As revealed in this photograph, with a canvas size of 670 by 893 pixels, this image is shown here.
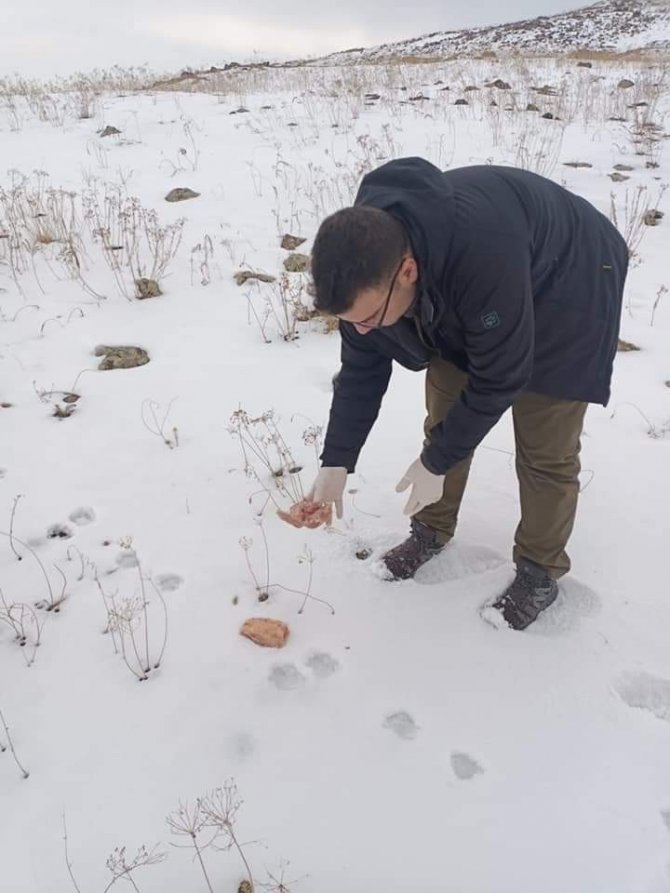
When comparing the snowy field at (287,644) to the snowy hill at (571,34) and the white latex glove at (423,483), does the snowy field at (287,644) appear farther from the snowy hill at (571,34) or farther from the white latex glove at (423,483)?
the snowy hill at (571,34)

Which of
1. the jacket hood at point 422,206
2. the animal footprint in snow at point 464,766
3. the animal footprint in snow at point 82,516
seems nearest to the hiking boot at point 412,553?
the animal footprint in snow at point 464,766

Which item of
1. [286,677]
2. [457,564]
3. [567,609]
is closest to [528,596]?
[567,609]

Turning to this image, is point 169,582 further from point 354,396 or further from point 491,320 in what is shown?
point 491,320

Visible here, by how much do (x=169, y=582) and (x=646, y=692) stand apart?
1.62 metres

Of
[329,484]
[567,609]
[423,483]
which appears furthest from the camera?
[567,609]

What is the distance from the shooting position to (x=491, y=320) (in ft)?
4.50

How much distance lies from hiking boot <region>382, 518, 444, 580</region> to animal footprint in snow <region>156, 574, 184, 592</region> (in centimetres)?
77

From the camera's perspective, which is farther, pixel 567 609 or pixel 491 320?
pixel 567 609

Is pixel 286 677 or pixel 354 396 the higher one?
pixel 354 396

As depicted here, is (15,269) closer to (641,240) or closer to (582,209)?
(582,209)

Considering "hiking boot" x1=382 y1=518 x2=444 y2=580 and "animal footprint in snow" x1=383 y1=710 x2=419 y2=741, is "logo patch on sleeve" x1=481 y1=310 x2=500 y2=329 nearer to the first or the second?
"hiking boot" x1=382 y1=518 x2=444 y2=580

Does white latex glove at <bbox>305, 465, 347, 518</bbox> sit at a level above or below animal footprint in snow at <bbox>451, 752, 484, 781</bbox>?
above

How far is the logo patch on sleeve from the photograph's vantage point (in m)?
1.36

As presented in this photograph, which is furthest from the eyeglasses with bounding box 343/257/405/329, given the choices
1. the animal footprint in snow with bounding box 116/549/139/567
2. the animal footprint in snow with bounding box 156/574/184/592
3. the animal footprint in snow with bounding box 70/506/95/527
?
the animal footprint in snow with bounding box 70/506/95/527
